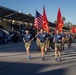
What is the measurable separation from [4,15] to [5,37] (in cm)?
777

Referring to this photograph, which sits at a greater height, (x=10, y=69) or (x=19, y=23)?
(x=19, y=23)

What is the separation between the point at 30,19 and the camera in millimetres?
61969

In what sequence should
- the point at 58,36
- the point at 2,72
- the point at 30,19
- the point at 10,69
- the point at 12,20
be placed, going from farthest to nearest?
the point at 30,19 → the point at 12,20 → the point at 58,36 → the point at 10,69 → the point at 2,72

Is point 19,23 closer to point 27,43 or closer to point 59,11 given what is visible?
point 59,11

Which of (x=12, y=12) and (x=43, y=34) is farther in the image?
(x=12, y=12)

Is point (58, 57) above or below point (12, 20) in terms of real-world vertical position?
below

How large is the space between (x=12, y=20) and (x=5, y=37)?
15.2 m

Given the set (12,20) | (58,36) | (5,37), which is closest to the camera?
(58,36)

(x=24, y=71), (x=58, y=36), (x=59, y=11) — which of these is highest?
(x=59, y=11)

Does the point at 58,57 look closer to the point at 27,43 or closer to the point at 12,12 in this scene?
the point at 27,43

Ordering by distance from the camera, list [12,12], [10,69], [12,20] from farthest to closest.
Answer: [12,20] → [12,12] → [10,69]

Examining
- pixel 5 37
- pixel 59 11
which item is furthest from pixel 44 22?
pixel 5 37

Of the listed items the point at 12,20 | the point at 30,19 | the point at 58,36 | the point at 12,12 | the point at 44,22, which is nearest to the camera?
the point at 58,36

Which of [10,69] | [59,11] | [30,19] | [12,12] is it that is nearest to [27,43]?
[10,69]
